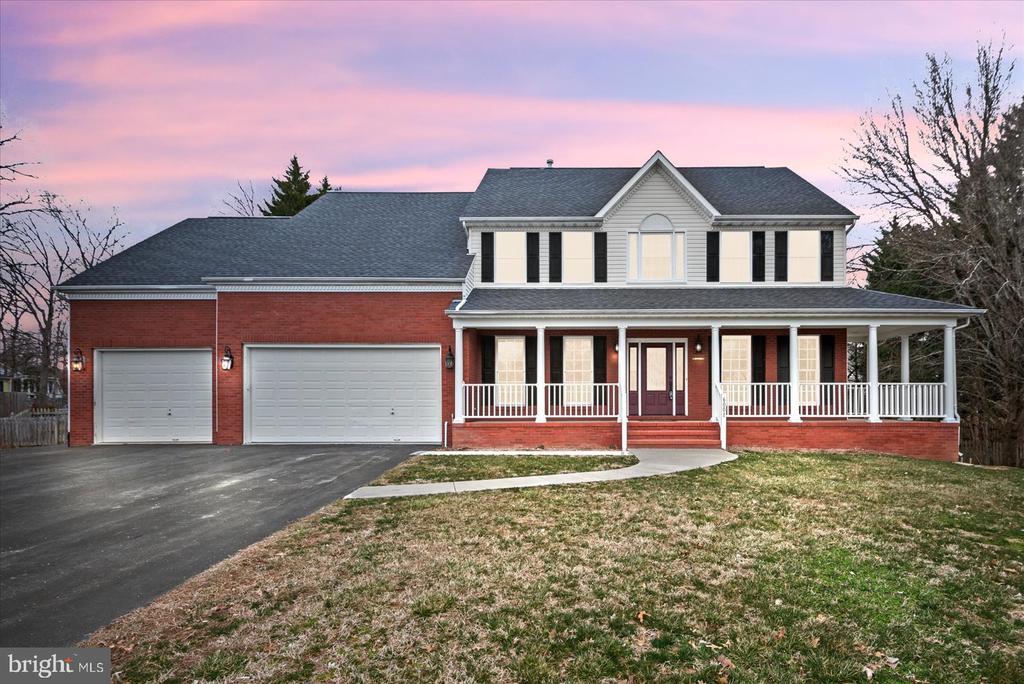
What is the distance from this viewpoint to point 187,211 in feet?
208

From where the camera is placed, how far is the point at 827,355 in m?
16.1

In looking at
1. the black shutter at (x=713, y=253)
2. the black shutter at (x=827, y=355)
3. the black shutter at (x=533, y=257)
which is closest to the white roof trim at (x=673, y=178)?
the black shutter at (x=713, y=253)

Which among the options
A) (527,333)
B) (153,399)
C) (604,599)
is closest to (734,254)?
(527,333)

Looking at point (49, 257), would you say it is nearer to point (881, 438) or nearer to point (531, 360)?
point (531, 360)

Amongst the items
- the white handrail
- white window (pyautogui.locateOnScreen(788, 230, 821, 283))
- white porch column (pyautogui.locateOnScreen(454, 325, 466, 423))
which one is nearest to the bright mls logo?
white porch column (pyautogui.locateOnScreen(454, 325, 466, 423))

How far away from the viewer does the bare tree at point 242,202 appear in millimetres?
40750

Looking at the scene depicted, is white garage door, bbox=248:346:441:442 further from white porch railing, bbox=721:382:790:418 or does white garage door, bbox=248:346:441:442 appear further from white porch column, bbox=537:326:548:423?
white porch railing, bbox=721:382:790:418

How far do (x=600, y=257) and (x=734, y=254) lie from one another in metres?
4.34

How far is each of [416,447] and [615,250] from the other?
8812 millimetres

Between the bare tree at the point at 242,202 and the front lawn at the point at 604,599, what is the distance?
133 feet

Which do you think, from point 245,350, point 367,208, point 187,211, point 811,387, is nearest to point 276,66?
point 367,208

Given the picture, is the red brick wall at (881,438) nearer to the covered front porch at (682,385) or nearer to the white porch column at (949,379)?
the covered front porch at (682,385)

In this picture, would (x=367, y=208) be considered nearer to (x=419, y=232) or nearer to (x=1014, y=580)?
(x=419, y=232)

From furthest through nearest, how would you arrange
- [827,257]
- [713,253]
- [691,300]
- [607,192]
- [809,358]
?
[607,192]
[713,253]
[827,257]
[809,358]
[691,300]
